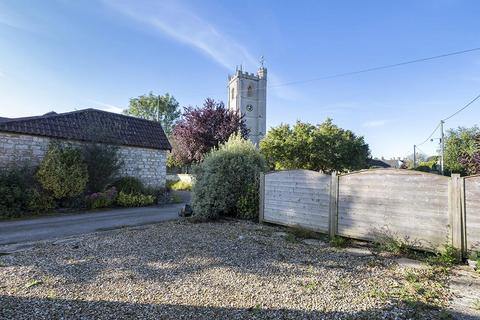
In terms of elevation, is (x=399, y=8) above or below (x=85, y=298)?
above

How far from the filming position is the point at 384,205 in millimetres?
5504

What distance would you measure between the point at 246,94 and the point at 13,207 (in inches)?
1831

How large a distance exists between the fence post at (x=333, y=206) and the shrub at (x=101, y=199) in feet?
29.1

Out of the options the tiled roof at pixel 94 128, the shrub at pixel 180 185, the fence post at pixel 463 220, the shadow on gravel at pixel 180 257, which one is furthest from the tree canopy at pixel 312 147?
the fence post at pixel 463 220

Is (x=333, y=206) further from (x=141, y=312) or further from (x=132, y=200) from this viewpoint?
(x=132, y=200)

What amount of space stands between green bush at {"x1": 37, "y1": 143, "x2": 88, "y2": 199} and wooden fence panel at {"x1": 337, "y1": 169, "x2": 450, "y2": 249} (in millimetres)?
9373

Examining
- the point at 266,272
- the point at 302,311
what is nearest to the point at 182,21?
the point at 266,272

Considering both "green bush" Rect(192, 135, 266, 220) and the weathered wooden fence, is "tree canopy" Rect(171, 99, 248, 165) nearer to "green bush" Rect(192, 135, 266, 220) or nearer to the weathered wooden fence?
"green bush" Rect(192, 135, 266, 220)

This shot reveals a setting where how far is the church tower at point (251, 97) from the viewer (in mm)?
51531

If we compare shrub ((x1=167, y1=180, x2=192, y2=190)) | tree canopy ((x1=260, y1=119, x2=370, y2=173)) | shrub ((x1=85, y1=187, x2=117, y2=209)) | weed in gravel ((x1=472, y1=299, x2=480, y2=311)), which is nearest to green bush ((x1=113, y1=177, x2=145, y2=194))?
shrub ((x1=85, y1=187, x2=117, y2=209))

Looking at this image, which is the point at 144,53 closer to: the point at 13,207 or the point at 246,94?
the point at 13,207

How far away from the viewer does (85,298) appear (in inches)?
121

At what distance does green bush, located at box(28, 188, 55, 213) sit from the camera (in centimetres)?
950

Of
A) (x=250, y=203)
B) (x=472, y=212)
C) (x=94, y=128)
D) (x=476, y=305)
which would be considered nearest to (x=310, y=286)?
(x=476, y=305)
